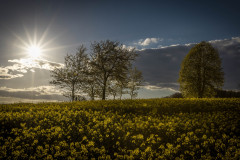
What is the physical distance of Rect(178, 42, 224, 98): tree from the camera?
30906mm

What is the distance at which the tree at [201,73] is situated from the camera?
3091 cm

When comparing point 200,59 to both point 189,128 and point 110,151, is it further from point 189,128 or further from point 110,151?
point 110,151

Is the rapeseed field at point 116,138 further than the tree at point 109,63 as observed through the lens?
No

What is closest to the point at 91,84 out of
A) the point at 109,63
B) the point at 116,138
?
the point at 109,63

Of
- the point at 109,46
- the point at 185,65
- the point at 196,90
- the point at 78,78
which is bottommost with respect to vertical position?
the point at 196,90

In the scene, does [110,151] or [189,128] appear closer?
[110,151]

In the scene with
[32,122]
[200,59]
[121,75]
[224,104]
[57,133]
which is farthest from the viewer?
[200,59]

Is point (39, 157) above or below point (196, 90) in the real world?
below

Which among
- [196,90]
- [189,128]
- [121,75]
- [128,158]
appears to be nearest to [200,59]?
[196,90]

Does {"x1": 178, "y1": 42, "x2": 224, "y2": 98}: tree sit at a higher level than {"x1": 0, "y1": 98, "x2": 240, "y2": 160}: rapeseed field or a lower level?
higher

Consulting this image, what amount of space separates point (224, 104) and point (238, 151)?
11.0 meters

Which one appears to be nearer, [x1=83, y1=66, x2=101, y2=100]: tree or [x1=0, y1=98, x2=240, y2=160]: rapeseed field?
[x1=0, y1=98, x2=240, y2=160]: rapeseed field

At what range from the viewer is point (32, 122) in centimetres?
988

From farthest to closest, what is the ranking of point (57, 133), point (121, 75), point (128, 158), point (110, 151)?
point (121, 75) < point (57, 133) < point (110, 151) < point (128, 158)
